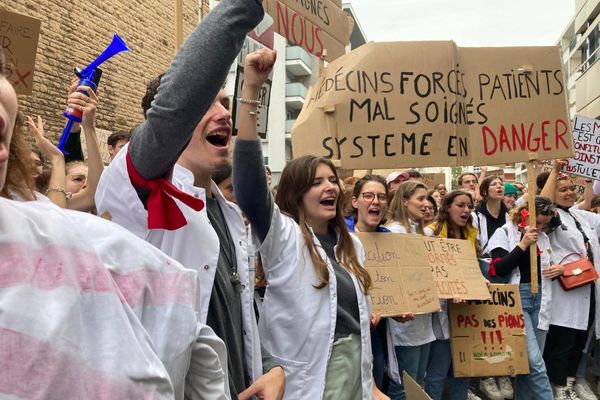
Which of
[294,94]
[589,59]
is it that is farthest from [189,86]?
[294,94]

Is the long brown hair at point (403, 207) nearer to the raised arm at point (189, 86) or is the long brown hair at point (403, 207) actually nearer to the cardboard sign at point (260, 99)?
the cardboard sign at point (260, 99)

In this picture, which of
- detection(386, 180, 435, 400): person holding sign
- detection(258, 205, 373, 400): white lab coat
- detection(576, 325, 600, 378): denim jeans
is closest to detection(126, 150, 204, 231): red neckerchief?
detection(258, 205, 373, 400): white lab coat

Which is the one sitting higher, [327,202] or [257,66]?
[257,66]

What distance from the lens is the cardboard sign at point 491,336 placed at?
14.1 ft

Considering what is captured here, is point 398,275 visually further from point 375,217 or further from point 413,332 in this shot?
point 413,332

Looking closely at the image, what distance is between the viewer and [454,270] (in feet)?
14.3

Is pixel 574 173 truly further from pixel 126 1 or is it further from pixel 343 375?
pixel 126 1

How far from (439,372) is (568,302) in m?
1.47

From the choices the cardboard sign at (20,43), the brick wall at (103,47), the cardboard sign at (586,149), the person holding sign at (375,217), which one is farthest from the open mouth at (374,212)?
the brick wall at (103,47)

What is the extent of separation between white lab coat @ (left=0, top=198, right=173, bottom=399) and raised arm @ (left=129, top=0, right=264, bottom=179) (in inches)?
16.9

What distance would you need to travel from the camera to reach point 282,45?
3375cm

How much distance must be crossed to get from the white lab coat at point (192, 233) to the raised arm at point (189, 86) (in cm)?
10

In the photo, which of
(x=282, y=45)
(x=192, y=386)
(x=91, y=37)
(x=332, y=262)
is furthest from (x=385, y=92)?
(x=282, y=45)

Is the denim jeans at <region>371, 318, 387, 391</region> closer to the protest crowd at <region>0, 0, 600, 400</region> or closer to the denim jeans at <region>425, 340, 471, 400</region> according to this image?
the protest crowd at <region>0, 0, 600, 400</region>
